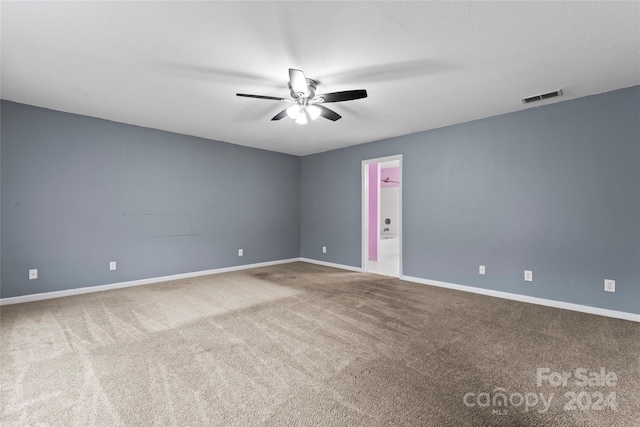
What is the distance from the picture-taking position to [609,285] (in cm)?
308

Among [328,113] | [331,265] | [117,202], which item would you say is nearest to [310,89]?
[328,113]

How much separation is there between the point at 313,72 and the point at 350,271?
379cm

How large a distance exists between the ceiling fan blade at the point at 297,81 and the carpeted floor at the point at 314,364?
2.20 metres

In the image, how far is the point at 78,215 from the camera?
388 cm

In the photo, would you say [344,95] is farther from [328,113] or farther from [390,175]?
[390,175]

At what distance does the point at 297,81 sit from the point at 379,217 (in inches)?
191

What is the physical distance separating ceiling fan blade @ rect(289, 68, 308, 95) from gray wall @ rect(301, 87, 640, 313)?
9.14ft

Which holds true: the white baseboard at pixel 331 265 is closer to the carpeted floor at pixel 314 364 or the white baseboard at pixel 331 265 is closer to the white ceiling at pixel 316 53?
the carpeted floor at pixel 314 364

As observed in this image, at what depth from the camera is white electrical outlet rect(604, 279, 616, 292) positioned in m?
3.05

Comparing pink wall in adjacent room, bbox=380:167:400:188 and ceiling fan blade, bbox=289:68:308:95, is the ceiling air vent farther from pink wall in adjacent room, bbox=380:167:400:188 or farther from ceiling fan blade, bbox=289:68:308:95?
pink wall in adjacent room, bbox=380:167:400:188

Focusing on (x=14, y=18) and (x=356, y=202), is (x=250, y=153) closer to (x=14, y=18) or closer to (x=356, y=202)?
(x=356, y=202)

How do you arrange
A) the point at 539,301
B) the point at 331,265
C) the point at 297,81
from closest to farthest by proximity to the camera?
the point at 297,81, the point at 539,301, the point at 331,265

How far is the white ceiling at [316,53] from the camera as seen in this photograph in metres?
1.89

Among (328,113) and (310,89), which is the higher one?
(310,89)
